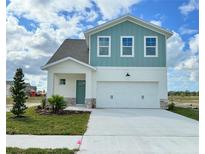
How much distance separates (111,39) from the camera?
58.2ft

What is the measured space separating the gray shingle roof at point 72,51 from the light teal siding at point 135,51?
85.5 inches

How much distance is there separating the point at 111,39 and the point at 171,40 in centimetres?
434

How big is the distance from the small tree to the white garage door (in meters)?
6.16

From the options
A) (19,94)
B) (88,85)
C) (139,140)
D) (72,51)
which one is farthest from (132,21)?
(139,140)

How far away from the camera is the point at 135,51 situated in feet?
57.9

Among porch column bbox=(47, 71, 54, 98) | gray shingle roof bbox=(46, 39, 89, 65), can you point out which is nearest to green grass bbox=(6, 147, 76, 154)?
porch column bbox=(47, 71, 54, 98)

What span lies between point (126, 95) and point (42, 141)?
36.2 ft

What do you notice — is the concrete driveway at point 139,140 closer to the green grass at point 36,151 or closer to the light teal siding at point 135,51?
the green grass at point 36,151

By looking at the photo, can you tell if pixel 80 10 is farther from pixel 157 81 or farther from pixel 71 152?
pixel 157 81

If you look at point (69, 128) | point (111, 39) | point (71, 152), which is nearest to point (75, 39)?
point (111, 39)

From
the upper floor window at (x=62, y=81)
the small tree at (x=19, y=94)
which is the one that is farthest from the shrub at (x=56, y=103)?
the upper floor window at (x=62, y=81)

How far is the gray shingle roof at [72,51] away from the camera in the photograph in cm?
1995

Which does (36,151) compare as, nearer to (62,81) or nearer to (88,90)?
(88,90)

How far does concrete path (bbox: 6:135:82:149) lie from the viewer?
657 centimetres
